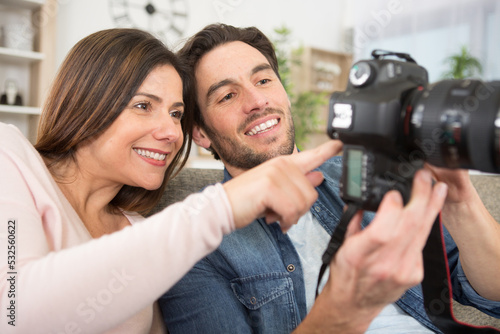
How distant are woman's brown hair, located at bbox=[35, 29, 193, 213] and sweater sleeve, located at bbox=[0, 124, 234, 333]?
451mm

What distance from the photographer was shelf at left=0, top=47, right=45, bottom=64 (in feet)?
7.82

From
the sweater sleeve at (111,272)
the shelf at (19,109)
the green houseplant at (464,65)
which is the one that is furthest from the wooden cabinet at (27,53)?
the green houseplant at (464,65)

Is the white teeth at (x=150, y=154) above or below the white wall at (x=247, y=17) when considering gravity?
below

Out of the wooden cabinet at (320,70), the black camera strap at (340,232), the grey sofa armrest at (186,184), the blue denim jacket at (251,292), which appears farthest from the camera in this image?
the wooden cabinet at (320,70)

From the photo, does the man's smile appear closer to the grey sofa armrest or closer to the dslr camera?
the grey sofa armrest

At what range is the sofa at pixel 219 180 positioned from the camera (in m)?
1.20

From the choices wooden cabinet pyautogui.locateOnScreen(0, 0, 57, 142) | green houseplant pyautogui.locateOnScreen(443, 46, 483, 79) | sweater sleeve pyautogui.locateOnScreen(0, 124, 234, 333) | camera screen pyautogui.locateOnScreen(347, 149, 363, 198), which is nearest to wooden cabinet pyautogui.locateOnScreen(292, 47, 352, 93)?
green houseplant pyautogui.locateOnScreen(443, 46, 483, 79)

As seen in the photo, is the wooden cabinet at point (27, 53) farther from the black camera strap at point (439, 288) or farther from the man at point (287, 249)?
the black camera strap at point (439, 288)

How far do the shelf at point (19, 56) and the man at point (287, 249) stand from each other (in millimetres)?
1507

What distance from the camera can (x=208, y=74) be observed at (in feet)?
4.21

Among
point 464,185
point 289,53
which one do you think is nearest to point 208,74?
point 464,185

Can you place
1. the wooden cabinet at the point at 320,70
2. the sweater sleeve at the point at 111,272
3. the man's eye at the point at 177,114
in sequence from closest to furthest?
the sweater sleeve at the point at 111,272 → the man's eye at the point at 177,114 → the wooden cabinet at the point at 320,70

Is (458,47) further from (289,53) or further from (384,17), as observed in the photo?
(289,53)

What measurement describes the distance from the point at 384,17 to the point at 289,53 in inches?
41.6
